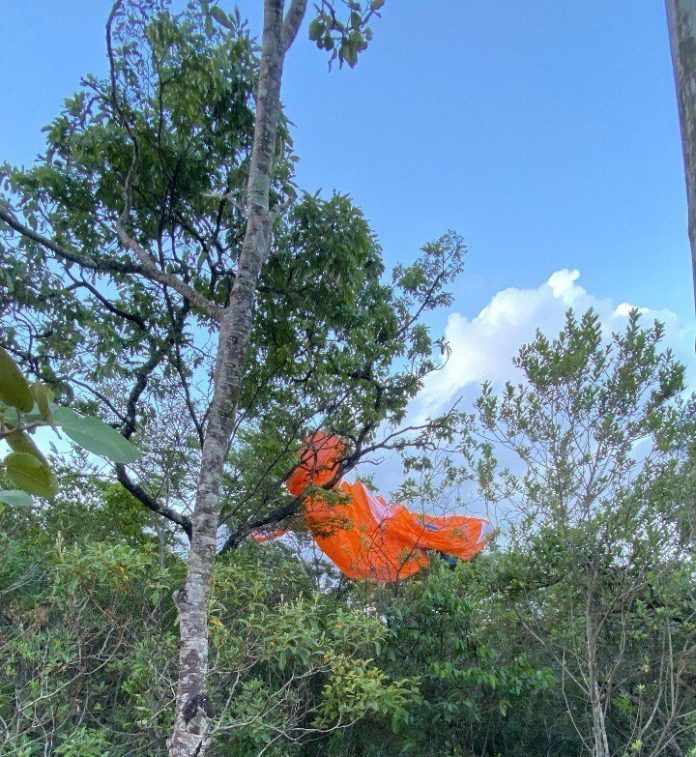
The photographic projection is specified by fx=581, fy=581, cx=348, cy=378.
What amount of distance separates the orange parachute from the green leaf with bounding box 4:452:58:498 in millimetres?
4197

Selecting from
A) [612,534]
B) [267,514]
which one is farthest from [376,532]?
[612,534]

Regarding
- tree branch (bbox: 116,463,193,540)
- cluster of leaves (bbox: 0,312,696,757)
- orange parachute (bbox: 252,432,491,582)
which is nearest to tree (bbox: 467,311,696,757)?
cluster of leaves (bbox: 0,312,696,757)

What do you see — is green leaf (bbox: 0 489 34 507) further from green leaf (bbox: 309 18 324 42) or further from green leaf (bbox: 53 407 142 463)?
green leaf (bbox: 309 18 324 42)

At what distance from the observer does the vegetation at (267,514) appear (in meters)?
2.85

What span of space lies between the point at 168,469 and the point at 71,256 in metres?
1.90

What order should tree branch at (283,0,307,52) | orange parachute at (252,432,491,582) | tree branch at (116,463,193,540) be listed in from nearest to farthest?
tree branch at (283,0,307,52) < tree branch at (116,463,193,540) < orange parachute at (252,432,491,582)

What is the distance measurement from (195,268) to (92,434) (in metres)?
4.44

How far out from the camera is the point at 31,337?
4.00 metres

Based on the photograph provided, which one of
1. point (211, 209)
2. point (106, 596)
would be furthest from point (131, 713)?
point (211, 209)

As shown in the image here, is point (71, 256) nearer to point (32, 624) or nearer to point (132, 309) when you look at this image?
point (132, 309)

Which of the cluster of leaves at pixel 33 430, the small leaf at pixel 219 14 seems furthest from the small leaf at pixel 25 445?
the small leaf at pixel 219 14

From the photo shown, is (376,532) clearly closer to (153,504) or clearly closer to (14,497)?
(153,504)

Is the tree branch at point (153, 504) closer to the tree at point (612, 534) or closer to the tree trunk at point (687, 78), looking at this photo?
the tree at point (612, 534)

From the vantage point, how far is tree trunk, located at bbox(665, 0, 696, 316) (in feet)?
2.73
